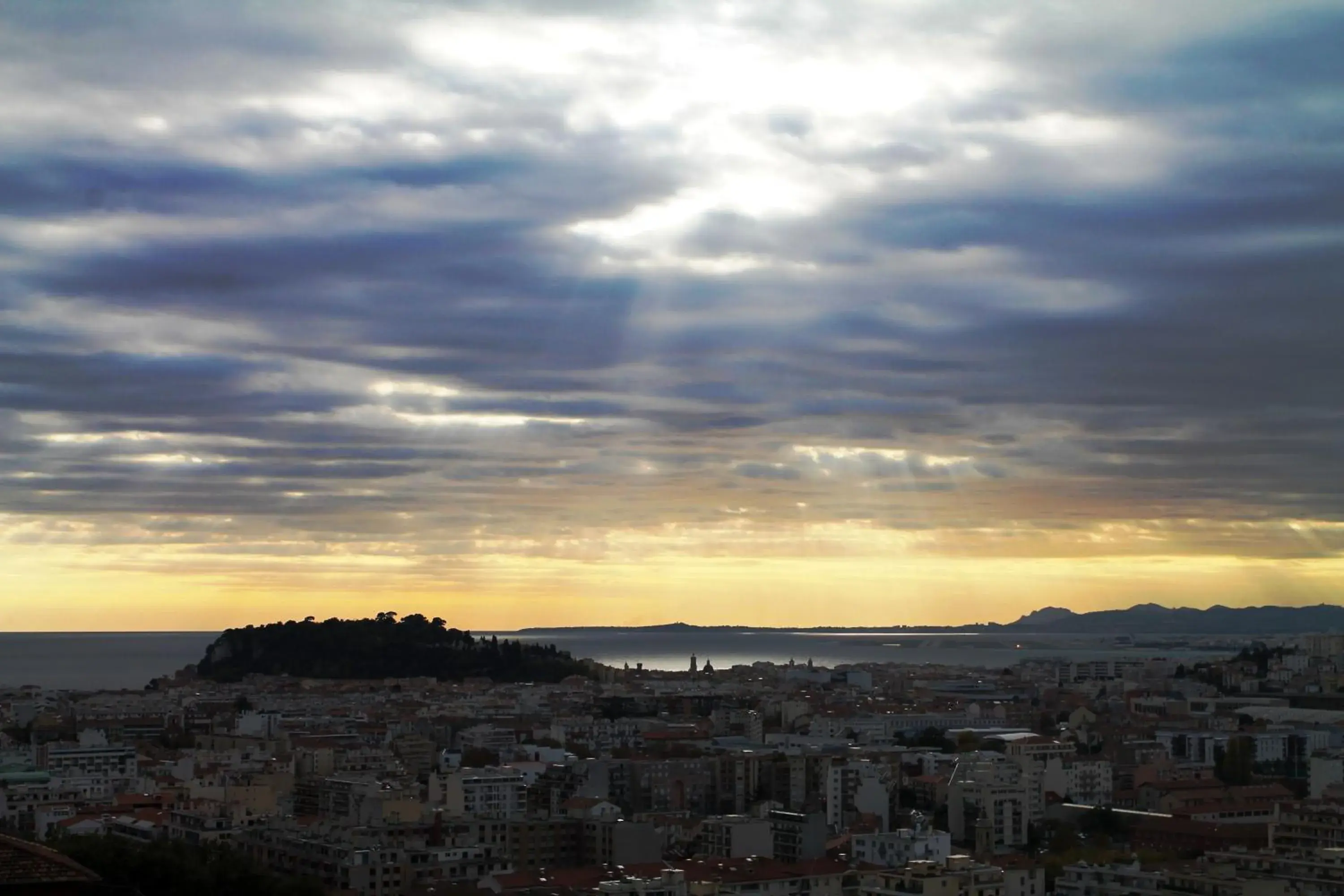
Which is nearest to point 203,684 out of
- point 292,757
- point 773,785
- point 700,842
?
point 292,757

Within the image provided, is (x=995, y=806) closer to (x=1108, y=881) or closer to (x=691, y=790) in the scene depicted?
(x=691, y=790)

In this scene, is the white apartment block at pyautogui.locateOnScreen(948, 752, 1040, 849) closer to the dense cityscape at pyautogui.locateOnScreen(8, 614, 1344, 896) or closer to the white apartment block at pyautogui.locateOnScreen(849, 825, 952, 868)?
the dense cityscape at pyautogui.locateOnScreen(8, 614, 1344, 896)

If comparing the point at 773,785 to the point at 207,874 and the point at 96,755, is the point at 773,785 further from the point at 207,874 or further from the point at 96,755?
the point at 207,874

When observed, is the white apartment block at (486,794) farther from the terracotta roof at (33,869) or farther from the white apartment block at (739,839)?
the terracotta roof at (33,869)

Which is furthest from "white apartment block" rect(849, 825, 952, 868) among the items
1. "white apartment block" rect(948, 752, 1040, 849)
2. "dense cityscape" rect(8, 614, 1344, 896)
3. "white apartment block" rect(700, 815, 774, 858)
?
"white apartment block" rect(948, 752, 1040, 849)

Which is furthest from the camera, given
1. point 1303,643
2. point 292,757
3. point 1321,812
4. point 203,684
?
point 1303,643

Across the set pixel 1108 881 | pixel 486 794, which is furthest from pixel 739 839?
pixel 486 794
